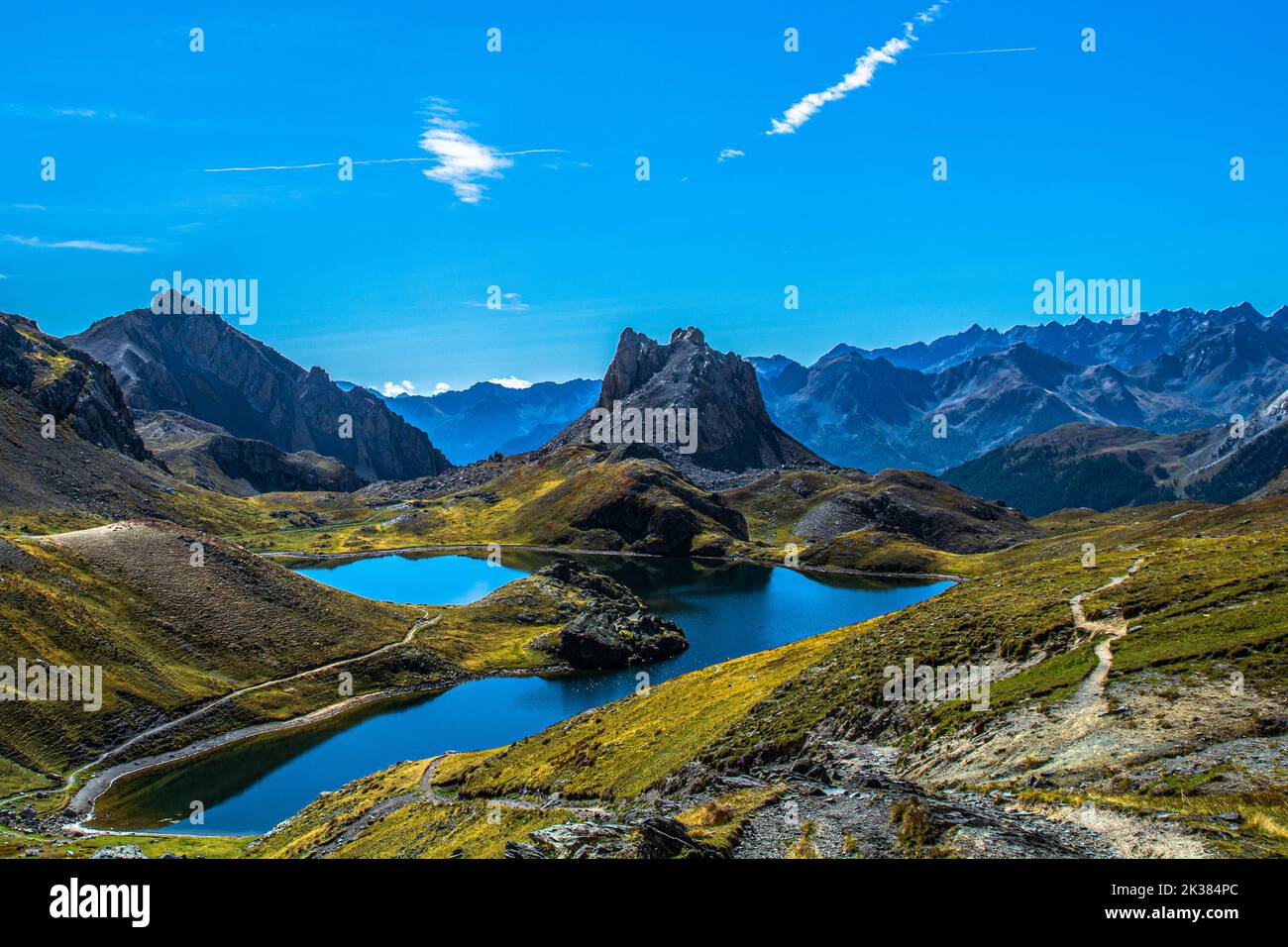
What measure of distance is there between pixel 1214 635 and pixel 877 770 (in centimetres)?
2181

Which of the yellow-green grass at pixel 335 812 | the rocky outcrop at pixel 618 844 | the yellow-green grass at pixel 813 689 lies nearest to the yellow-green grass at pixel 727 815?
the rocky outcrop at pixel 618 844

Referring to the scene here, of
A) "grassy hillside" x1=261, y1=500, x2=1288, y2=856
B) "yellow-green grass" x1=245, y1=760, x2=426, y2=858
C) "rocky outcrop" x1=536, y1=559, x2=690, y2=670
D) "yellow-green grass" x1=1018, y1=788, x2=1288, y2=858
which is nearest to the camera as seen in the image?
"yellow-green grass" x1=1018, y1=788, x2=1288, y2=858

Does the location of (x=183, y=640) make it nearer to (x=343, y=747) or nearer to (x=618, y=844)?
(x=343, y=747)

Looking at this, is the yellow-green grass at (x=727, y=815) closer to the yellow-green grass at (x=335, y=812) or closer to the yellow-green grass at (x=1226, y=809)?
the yellow-green grass at (x=1226, y=809)

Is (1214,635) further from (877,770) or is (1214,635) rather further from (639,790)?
(639,790)

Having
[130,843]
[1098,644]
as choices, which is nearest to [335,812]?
[130,843]

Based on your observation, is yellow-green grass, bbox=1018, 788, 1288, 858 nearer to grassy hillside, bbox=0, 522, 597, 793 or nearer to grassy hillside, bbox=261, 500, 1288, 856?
grassy hillside, bbox=261, 500, 1288, 856

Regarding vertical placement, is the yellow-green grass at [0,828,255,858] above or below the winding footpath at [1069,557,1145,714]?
below

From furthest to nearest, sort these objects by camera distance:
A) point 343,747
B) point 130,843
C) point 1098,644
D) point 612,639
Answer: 1. point 612,639
2. point 343,747
3. point 130,843
4. point 1098,644

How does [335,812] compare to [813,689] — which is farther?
[335,812]

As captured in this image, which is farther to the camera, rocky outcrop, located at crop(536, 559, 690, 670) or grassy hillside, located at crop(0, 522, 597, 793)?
rocky outcrop, located at crop(536, 559, 690, 670)

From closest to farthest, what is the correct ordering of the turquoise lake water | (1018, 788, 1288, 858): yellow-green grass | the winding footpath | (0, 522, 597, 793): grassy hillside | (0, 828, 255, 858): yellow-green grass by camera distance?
(1018, 788, 1288, 858): yellow-green grass → the winding footpath → (0, 828, 255, 858): yellow-green grass → the turquoise lake water → (0, 522, 597, 793): grassy hillside

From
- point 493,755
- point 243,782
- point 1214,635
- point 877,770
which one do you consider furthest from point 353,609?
point 1214,635

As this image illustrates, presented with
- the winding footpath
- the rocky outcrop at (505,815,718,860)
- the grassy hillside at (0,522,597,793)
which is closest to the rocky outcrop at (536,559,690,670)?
the grassy hillside at (0,522,597,793)
